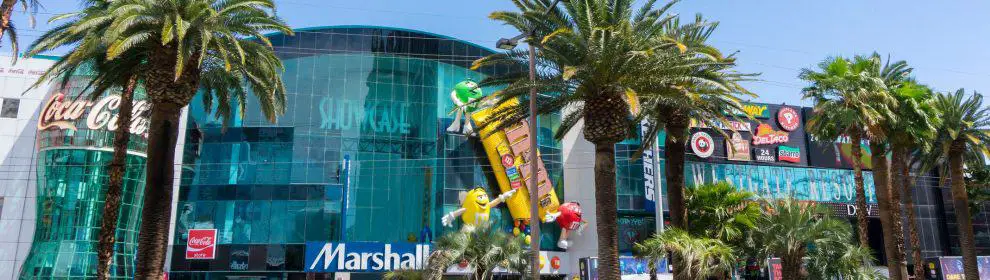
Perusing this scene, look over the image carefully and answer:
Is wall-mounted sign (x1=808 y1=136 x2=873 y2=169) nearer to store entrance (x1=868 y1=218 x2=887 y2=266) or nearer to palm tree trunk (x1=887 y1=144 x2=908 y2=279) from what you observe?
store entrance (x1=868 y1=218 x2=887 y2=266)

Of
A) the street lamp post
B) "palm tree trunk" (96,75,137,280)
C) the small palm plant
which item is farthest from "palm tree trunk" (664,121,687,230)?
"palm tree trunk" (96,75,137,280)

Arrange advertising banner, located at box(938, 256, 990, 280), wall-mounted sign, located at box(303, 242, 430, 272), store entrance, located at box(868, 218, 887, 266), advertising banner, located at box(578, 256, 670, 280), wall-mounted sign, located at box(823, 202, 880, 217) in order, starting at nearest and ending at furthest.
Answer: advertising banner, located at box(578, 256, 670, 280), wall-mounted sign, located at box(303, 242, 430, 272), advertising banner, located at box(938, 256, 990, 280), wall-mounted sign, located at box(823, 202, 880, 217), store entrance, located at box(868, 218, 887, 266)

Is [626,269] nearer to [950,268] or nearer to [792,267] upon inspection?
[792,267]

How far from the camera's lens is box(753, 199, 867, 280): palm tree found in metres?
28.2

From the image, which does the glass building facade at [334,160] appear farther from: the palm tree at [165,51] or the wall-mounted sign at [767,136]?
the palm tree at [165,51]

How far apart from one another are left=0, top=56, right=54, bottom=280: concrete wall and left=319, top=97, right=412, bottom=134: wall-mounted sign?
17.5 meters

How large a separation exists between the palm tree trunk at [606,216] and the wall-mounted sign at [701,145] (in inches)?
1372

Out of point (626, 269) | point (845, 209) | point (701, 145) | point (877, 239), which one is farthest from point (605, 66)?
point (877, 239)

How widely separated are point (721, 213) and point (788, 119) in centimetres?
3318

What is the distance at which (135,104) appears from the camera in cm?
4406

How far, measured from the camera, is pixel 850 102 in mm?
31453

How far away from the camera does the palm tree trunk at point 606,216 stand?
823 inches

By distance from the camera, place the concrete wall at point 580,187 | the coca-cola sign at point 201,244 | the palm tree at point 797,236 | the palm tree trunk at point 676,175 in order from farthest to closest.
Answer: the concrete wall at point 580,187, the coca-cola sign at point 201,244, the palm tree at point 797,236, the palm tree trunk at point 676,175

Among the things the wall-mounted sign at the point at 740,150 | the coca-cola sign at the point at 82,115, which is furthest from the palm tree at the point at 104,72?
the wall-mounted sign at the point at 740,150
